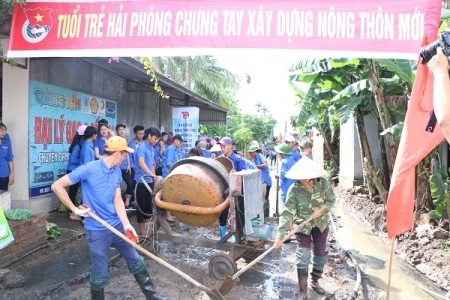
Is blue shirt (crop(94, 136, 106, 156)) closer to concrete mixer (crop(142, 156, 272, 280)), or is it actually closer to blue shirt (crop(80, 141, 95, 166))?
blue shirt (crop(80, 141, 95, 166))

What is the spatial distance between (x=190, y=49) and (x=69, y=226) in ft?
13.8

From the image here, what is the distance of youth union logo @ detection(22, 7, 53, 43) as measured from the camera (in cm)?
452

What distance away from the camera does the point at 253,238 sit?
15.9ft

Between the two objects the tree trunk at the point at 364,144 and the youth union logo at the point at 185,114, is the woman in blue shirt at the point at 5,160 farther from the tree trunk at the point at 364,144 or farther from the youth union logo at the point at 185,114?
the tree trunk at the point at 364,144

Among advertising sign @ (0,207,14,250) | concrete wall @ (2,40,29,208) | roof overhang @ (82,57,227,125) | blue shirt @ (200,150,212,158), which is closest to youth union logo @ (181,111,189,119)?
roof overhang @ (82,57,227,125)

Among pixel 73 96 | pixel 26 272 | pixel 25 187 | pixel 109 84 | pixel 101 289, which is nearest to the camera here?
pixel 101 289

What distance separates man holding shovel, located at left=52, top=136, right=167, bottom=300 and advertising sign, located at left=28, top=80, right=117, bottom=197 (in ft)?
11.8

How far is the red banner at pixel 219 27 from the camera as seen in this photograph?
398 cm

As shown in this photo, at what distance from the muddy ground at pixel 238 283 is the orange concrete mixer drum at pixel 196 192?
793mm

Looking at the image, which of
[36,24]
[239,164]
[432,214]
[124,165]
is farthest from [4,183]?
[432,214]

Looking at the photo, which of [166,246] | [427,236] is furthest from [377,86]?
[166,246]

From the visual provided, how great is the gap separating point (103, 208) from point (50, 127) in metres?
4.18

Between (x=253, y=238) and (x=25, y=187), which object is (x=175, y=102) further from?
(x=253, y=238)

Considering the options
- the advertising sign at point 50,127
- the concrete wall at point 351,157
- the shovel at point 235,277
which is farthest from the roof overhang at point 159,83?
the concrete wall at point 351,157
